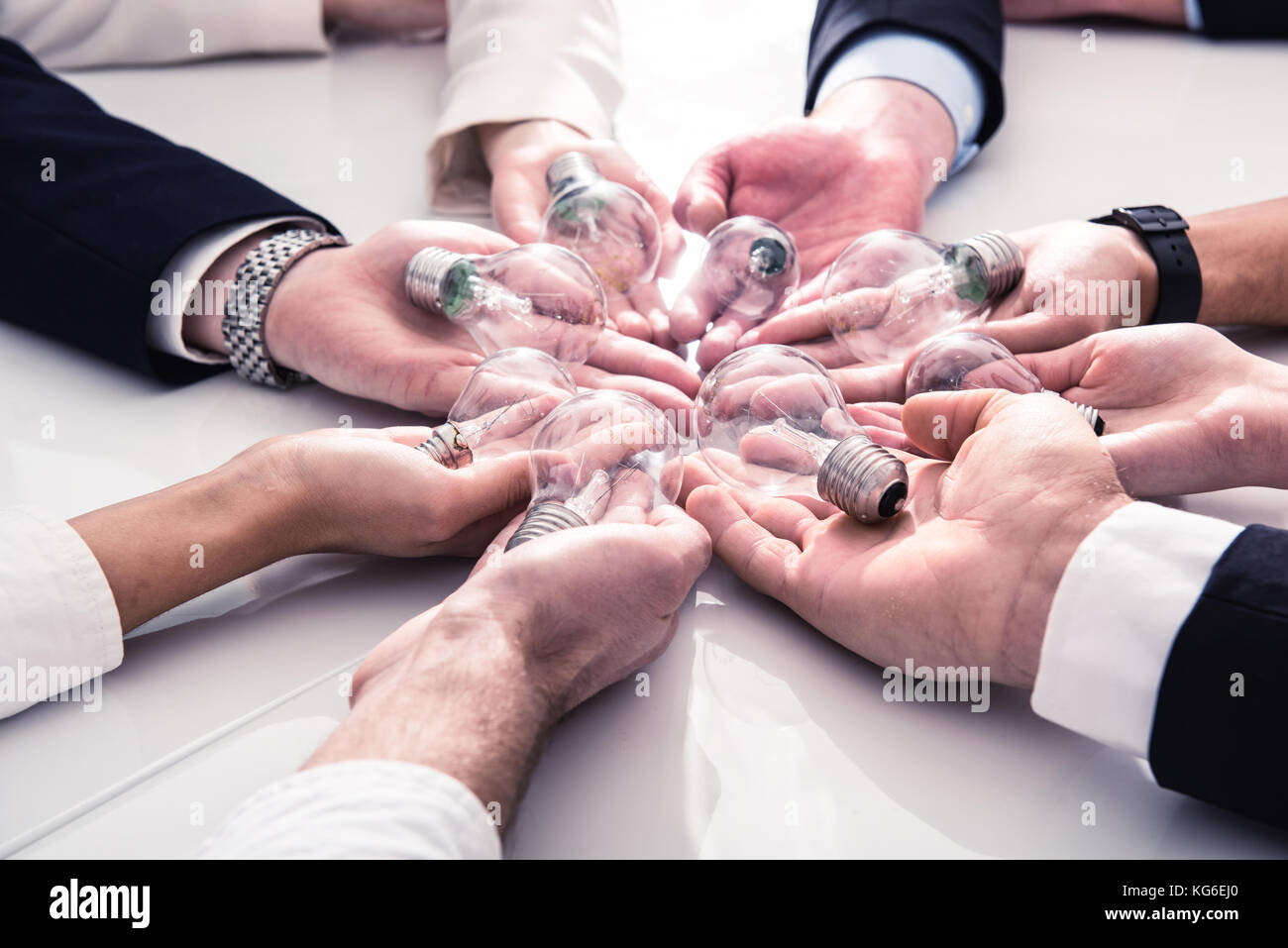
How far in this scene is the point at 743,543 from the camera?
2.44 feet

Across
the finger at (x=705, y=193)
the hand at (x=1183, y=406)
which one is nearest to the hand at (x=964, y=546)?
the hand at (x=1183, y=406)

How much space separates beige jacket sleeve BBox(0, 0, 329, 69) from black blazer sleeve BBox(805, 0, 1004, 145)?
0.74 metres

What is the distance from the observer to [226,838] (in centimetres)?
49

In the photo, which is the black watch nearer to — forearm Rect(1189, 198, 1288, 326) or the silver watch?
forearm Rect(1189, 198, 1288, 326)

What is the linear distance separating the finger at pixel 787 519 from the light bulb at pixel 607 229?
0.34 metres

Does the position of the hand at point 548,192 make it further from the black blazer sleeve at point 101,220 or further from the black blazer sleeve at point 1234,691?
the black blazer sleeve at point 1234,691

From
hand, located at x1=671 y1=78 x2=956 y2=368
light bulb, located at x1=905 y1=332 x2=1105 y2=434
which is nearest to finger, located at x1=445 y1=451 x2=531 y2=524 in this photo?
light bulb, located at x1=905 y1=332 x2=1105 y2=434

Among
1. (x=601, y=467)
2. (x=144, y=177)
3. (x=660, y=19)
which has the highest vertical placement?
(x=660, y=19)

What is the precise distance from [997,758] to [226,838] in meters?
0.42

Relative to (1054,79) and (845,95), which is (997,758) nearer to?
(845,95)

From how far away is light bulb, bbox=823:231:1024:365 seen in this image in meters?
0.90

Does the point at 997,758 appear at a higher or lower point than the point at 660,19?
lower

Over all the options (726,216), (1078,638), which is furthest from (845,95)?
(1078,638)

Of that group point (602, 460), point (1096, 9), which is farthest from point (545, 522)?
point (1096, 9)
